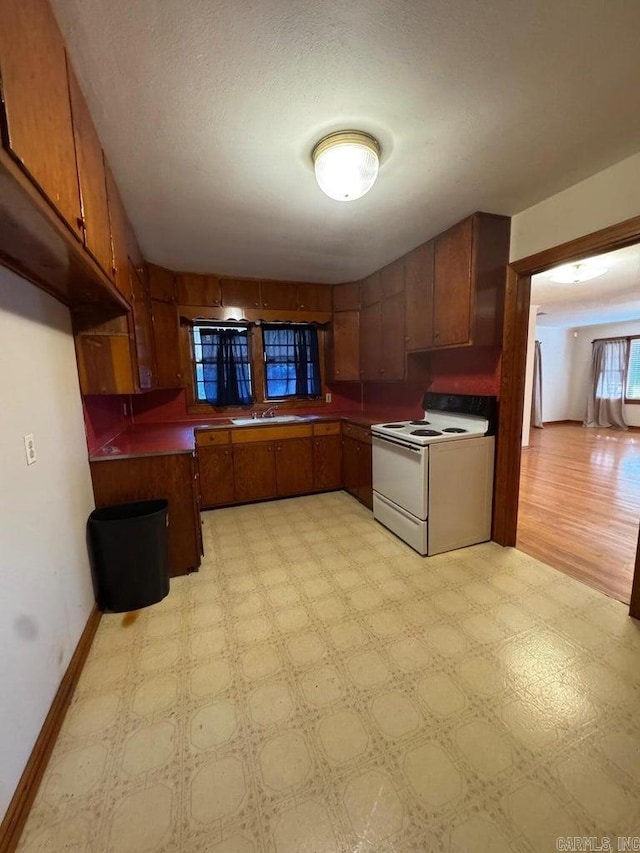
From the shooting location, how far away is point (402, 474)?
2.71 m

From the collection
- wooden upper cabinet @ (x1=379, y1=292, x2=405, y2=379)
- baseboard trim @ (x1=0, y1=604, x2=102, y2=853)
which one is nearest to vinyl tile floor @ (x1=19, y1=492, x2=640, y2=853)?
baseboard trim @ (x1=0, y1=604, x2=102, y2=853)

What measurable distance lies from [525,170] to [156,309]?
305 cm

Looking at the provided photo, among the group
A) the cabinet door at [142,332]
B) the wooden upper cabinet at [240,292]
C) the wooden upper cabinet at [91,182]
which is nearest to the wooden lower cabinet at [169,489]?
the cabinet door at [142,332]

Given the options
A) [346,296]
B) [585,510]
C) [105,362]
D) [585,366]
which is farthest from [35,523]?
[585,366]

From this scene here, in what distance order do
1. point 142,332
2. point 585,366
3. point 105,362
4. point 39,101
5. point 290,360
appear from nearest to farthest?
1. point 39,101
2. point 105,362
3. point 142,332
4. point 290,360
5. point 585,366

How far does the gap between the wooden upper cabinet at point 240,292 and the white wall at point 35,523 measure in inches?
74.4

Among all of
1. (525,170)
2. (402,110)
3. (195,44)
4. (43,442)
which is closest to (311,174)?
(402,110)

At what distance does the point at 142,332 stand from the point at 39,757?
2424mm

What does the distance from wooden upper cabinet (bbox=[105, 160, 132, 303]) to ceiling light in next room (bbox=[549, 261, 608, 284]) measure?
382 cm

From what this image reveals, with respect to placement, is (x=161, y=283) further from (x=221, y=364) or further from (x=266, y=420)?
(x=266, y=420)

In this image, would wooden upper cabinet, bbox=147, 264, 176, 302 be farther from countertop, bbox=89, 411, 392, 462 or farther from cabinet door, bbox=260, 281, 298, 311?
countertop, bbox=89, 411, 392, 462

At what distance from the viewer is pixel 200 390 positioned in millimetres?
3879

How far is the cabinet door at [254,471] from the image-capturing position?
3.54 m

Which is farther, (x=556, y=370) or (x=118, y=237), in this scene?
(x=556, y=370)
